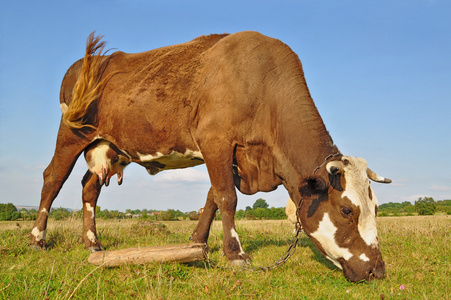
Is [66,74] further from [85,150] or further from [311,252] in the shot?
[311,252]

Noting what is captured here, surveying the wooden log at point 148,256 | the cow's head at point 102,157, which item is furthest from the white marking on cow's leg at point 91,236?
the wooden log at point 148,256

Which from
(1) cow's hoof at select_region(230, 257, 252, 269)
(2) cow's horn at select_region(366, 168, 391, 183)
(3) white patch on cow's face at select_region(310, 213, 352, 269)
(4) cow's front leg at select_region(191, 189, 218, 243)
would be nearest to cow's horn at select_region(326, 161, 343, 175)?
(3) white patch on cow's face at select_region(310, 213, 352, 269)

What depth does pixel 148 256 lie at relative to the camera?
5152 millimetres

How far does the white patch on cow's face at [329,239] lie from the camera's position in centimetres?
536

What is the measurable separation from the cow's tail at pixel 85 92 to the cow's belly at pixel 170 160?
139 centimetres

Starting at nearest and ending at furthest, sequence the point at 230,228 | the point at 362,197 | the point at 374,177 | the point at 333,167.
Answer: the point at 333,167, the point at 362,197, the point at 374,177, the point at 230,228

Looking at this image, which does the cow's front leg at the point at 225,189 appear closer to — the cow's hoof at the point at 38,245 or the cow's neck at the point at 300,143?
the cow's neck at the point at 300,143

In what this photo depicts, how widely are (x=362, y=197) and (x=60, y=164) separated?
6.47 metres

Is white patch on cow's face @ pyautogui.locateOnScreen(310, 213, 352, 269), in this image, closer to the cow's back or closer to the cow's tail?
the cow's back

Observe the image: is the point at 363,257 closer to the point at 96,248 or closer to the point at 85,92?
the point at 96,248

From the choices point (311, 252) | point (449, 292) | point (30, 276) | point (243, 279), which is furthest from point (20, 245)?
point (449, 292)

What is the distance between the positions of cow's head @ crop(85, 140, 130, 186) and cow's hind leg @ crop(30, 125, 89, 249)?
8.6 inches

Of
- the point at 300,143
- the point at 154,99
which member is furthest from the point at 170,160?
the point at 300,143

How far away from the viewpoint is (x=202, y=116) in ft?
21.9
